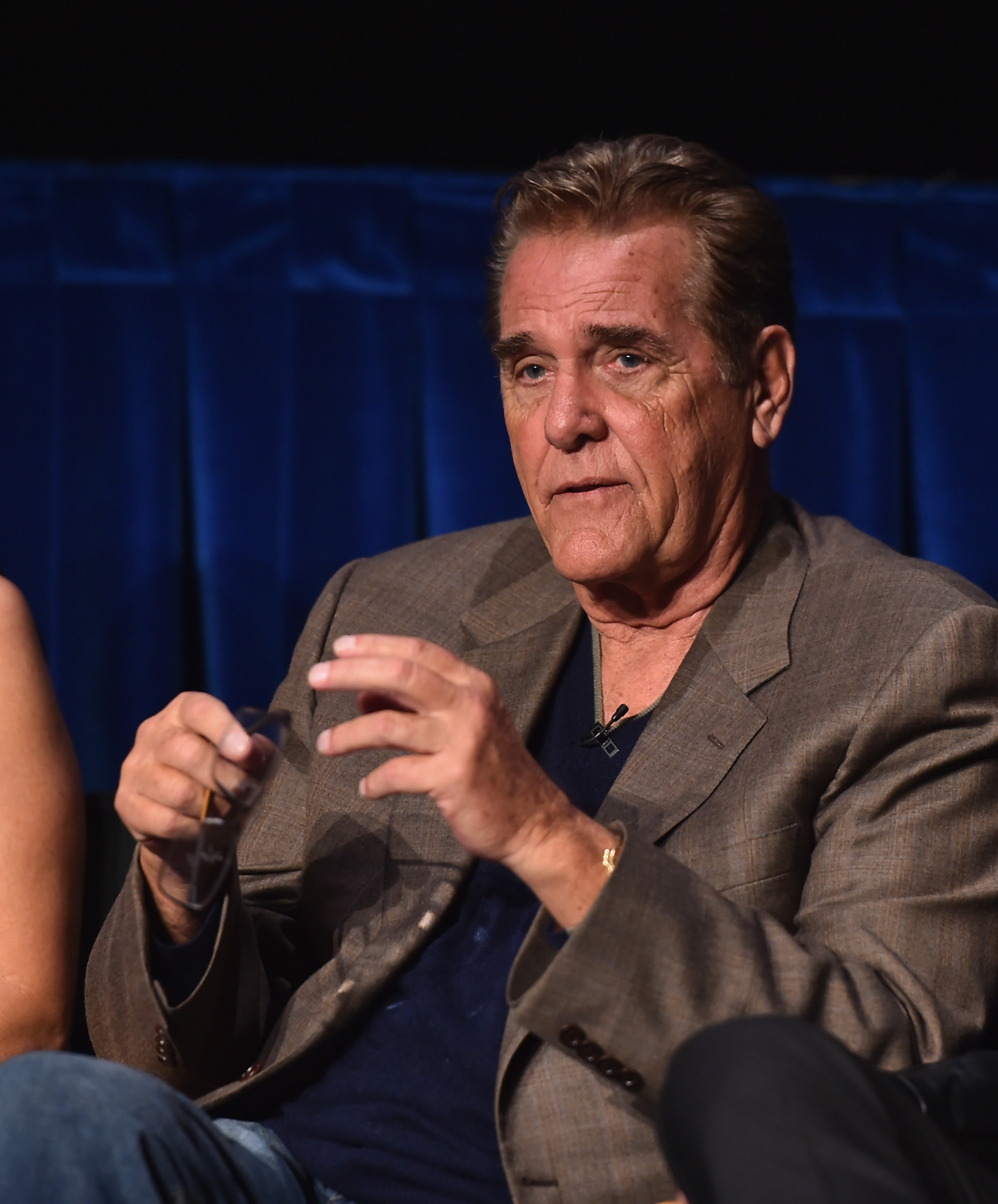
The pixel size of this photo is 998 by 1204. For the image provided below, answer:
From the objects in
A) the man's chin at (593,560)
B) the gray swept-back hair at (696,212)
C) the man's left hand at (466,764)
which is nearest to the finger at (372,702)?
the man's left hand at (466,764)

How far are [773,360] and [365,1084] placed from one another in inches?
40.7

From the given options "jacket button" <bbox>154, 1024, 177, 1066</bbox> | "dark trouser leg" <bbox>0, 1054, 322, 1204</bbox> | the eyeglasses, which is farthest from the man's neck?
"dark trouser leg" <bbox>0, 1054, 322, 1204</bbox>

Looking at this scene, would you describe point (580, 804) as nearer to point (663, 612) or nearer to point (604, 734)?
point (604, 734)

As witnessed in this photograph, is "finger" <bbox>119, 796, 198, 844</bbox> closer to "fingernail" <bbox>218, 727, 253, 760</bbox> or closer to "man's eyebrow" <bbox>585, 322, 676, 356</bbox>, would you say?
"fingernail" <bbox>218, 727, 253, 760</bbox>

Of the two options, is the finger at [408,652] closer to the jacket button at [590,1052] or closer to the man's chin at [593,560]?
the jacket button at [590,1052]

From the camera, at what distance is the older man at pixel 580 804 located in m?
1.18

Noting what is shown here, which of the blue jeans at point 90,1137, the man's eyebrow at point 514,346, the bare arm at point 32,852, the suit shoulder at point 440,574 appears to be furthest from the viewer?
the suit shoulder at point 440,574

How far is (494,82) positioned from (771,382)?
3.33ft

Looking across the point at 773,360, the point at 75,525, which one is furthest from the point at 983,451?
the point at 75,525

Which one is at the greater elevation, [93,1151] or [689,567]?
[689,567]

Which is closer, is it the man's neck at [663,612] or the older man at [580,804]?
the older man at [580,804]

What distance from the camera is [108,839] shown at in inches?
72.2

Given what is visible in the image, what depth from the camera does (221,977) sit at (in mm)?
1457

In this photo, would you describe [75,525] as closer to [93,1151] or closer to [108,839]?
[108,839]
